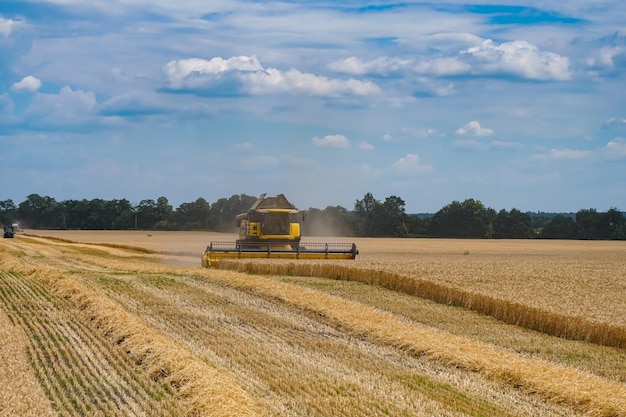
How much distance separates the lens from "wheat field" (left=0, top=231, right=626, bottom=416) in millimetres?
9477

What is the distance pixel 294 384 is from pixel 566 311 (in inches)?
294

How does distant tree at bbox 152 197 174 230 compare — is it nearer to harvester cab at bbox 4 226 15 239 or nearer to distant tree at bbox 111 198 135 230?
distant tree at bbox 111 198 135 230

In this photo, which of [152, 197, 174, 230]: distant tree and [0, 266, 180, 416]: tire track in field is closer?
[0, 266, 180, 416]: tire track in field

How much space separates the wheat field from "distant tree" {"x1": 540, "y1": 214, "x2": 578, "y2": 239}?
241ft

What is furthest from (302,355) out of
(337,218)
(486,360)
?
(337,218)

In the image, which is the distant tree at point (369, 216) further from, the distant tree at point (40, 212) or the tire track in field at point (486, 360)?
the tire track in field at point (486, 360)

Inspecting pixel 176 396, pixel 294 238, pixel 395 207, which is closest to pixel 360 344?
pixel 176 396

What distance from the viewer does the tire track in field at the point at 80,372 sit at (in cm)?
920

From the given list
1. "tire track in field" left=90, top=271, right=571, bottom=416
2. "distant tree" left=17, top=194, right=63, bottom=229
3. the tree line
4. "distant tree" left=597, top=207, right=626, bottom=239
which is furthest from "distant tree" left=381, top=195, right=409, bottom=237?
"tire track in field" left=90, top=271, right=571, bottom=416

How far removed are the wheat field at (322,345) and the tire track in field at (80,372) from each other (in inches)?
1.2

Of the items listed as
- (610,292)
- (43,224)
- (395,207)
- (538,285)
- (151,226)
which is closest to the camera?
(610,292)

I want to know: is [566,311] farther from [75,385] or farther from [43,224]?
[43,224]

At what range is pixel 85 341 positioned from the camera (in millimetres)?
13461

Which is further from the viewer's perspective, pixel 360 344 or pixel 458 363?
pixel 360 344
